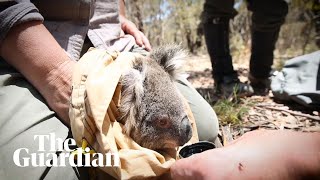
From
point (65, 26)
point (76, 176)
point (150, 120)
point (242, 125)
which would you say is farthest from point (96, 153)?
point (242, 125)

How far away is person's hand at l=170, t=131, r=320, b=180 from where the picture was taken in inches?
40.4

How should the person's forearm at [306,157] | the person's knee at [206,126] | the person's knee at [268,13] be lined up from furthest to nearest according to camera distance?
the person's knee at [268,13] < the person's knee at [206,126] < the person's forearm at [306,157]

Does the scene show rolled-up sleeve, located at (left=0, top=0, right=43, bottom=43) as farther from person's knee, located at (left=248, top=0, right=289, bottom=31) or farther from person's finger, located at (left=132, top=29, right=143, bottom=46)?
person's knee, located at (left=248, top=0, right=289, bottom=31)

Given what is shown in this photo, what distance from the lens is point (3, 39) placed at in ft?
4.88

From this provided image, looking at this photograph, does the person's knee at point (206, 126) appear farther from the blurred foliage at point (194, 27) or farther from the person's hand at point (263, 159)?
the blurred foliage at point (194, 27)

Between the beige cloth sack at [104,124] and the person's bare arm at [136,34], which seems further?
the person's bare arm at [136,34]

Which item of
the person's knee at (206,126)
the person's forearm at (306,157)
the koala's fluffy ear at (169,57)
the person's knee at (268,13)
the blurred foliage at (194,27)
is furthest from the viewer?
the blurred foliage at (194,27)

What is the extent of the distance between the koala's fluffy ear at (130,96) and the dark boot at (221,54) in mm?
2023

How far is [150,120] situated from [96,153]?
0.27 meters

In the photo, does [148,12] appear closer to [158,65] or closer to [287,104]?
[287,104]

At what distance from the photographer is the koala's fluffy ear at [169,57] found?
1667 millimetres

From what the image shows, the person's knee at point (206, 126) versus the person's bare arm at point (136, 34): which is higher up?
the person's bare arm at point (136, 34)

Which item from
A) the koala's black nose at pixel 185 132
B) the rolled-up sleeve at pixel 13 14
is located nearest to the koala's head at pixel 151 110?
the koala's black nose at pixel 185 132

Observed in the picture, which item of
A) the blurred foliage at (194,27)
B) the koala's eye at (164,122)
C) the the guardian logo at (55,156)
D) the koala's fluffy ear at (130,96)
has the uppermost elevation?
the koala's fluffy ear at (130,96)
